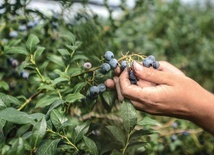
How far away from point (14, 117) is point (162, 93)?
1.37 ft

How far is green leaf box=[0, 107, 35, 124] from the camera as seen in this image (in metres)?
0.86

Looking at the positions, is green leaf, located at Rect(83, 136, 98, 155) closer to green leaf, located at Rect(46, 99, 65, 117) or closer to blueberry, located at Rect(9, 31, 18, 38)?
green leaf, located at Rect(46, 99, 65, 117)

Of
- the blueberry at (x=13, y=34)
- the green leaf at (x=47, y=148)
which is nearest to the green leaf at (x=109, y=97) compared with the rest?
the green leaf at (x=47, y=148)

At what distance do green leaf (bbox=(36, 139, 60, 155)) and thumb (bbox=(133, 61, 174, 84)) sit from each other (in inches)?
12.3

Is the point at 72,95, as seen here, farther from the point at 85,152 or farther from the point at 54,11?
the point at 54,11

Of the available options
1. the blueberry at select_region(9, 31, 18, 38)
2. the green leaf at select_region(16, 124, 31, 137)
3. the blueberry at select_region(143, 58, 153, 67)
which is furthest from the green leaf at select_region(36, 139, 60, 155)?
the blueberry at select_region(9, 31, 18, 38)

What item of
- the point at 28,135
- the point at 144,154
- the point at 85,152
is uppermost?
the point at 28,135

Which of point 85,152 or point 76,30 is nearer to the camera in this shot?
point 85,152

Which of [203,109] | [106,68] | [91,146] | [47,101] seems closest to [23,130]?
[47,101]

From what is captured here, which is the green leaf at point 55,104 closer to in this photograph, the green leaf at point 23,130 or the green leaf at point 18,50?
the green leaf at point 23,130

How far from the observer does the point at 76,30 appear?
5.21 feet

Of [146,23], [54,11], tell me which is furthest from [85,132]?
[146,23]

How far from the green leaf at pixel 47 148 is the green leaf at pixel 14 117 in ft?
0.27

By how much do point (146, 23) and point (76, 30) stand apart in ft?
5.51
